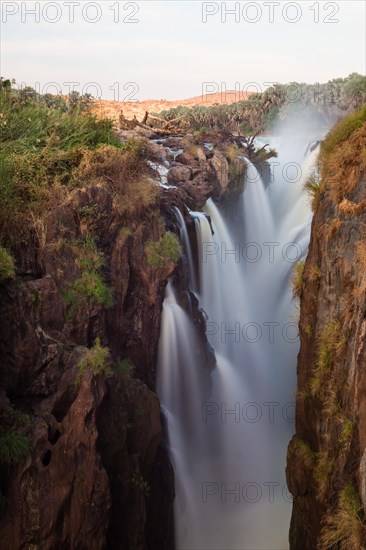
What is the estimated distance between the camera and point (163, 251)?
13.0m

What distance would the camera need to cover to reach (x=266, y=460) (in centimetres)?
1499

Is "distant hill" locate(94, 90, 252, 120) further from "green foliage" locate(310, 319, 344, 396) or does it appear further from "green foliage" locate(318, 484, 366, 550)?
"green foliage" locate(318, 484, 366, 550)

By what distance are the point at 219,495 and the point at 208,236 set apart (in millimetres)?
6644

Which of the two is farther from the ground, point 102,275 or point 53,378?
point 102,275

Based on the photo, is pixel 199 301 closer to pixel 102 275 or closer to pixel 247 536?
pixel 102 275

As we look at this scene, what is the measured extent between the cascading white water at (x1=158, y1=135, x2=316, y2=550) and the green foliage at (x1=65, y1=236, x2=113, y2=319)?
2.52 m

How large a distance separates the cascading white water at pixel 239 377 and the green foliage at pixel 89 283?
99.4 inches

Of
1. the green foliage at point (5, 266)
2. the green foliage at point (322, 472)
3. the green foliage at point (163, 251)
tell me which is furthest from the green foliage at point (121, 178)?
the green foliage at point (322, 472)

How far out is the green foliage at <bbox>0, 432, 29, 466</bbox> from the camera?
8203mm

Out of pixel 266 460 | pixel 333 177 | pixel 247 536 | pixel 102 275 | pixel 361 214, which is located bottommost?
pixel 247 536

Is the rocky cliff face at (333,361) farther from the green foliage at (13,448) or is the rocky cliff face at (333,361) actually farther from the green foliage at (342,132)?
the green foliage at (13,448)

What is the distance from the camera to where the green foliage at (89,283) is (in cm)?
1088

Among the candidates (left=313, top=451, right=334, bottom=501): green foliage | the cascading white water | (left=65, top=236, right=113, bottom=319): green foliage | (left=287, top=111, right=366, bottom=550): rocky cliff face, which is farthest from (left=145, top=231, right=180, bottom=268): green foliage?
(left=313, top=451, right=334, bottom=501): green foliage

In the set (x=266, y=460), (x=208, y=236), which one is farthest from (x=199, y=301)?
(x=266, y=460)
